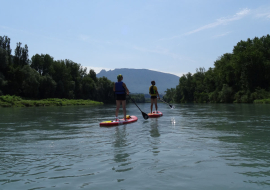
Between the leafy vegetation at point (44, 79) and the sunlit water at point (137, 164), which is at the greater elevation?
the leafy vegetation at point (44, 79)

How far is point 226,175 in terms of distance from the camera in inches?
176

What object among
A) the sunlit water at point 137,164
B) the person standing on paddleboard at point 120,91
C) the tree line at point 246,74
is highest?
the tree line at point 246,74

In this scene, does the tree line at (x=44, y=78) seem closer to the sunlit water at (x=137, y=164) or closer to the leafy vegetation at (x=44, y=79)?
the leafy vegetation at (x=44, y=79)

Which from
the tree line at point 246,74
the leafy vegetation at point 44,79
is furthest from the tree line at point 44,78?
the tree line at point 246,74

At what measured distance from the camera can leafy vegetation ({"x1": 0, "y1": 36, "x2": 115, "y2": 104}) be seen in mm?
68544

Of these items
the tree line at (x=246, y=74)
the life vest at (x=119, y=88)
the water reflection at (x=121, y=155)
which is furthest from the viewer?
the tree line at (x=246, y=74)

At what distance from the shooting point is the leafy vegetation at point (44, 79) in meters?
68.5

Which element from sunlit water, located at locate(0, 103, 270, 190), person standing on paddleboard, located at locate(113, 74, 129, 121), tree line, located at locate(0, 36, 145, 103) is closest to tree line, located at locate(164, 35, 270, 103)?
tree line, located at locate(0, 36, 145, 103)

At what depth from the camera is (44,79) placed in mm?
78375

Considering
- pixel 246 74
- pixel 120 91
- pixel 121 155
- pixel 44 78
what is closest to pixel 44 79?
pixel 44 78

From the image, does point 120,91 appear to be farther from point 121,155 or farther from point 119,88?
point 121,155

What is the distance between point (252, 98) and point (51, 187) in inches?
2652

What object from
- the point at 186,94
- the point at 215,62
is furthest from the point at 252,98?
the point at 186,94

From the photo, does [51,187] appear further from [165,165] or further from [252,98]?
[252,98]
